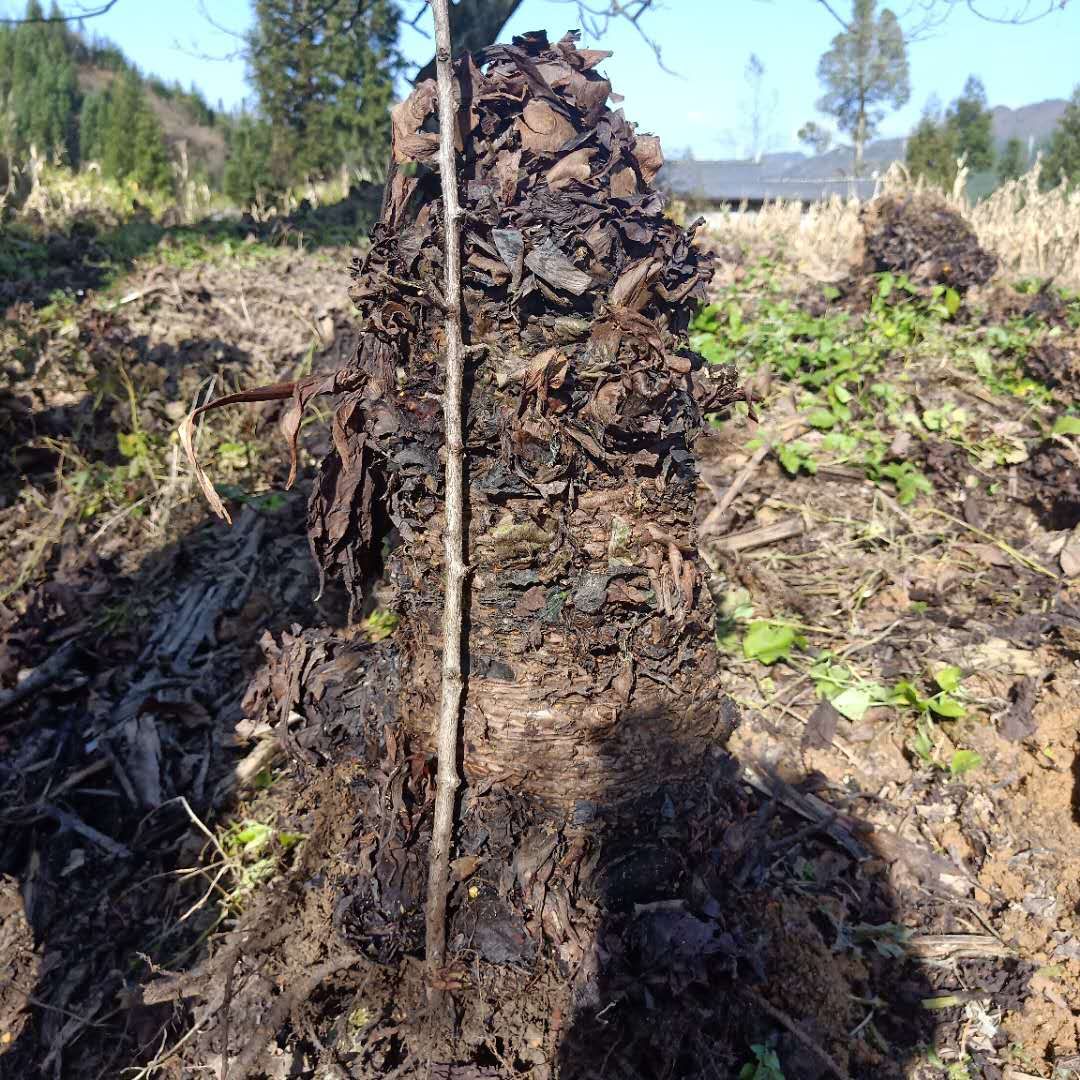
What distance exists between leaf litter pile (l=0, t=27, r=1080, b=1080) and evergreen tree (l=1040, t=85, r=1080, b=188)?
2770cm

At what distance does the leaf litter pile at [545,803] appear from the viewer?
1.55 metres

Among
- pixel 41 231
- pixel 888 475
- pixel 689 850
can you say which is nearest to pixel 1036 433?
pixel 888 475

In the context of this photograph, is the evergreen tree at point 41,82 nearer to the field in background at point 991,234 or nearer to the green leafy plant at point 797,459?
the field in background at point 991,234

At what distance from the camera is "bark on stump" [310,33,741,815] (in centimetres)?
153

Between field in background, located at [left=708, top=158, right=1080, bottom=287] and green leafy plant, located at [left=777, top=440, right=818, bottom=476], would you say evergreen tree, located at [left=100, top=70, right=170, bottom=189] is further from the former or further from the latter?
green leafy plant, located at [left=777, top=440, right=818, bottom=476]

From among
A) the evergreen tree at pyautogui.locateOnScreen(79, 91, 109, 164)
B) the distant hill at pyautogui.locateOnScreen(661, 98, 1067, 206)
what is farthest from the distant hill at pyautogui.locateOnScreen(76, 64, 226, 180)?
the distant hill at pyautogui.locateOnScreen(661, 98, 1067, 206)

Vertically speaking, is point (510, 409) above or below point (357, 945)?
above

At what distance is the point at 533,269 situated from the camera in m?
1.48

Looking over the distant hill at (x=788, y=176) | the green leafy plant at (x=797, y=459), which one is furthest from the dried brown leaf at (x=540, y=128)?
the distant hill at (x=788, y=176)

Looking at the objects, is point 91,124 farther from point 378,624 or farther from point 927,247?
point 378,624

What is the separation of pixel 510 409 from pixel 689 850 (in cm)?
109

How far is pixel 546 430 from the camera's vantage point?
1545 millimetres

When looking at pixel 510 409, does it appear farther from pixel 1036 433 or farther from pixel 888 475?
pixel 1036 433

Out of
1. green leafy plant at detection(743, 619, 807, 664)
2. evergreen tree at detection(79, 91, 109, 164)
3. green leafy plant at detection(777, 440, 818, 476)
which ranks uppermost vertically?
evergreen tree at detection(79, 91, 109, 164)
